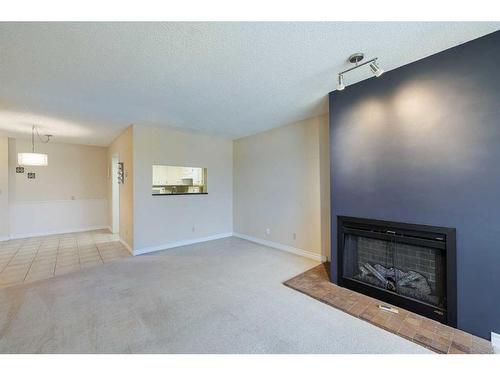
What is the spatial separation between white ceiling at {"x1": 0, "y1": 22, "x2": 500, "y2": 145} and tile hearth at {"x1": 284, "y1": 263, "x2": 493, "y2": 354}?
2.44m

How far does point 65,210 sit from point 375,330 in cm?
753

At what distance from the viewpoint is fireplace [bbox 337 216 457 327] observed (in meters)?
1.95

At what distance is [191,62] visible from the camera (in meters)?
2.04

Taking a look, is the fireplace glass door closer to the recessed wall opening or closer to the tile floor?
the recessed wall opening

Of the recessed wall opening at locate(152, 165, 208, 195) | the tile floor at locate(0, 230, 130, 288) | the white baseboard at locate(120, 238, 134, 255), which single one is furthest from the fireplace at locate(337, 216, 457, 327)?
the tile floor at locate(0, 230, 130, 288)

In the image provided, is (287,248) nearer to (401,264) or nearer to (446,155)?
(401,264)

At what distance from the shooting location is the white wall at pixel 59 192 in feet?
17.7

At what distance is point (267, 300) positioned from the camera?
2393 mm

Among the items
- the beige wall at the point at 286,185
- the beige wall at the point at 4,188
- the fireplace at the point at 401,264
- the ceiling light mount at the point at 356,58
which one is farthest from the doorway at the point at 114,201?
the ceiling light mount at the point at 356,58

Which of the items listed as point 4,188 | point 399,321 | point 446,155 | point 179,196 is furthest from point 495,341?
point 4,188

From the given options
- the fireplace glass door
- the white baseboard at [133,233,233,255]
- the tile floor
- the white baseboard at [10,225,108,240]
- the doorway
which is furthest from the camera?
the doorway

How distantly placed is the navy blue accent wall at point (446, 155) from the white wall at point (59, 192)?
712cm

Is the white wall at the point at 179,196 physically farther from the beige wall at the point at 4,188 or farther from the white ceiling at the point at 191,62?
the beige wall at the point at 4,188
